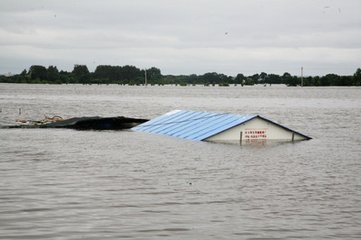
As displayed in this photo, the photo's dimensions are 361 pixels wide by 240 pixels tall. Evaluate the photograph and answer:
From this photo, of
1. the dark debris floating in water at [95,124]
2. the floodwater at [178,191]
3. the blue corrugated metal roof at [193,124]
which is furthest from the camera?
the dark debris floating in water at [95,124]

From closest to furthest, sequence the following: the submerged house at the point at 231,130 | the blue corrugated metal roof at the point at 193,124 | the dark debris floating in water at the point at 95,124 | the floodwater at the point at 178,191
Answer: the floodwater at the point at 178,191 < the submerged house at the point at 231,130 < the blue corrugated metal roof at the point at 193,124 < the dark debris floating in water at the point at 95,124

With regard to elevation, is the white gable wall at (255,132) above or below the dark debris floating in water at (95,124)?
above

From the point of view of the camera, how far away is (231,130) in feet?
117

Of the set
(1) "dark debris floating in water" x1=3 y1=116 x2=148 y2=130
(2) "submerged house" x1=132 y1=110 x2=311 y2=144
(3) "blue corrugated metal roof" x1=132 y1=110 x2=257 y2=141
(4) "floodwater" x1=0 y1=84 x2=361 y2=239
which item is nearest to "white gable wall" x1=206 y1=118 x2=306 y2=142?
(2) "submerged house" x1=132 y1=110 x2=311 y2=144

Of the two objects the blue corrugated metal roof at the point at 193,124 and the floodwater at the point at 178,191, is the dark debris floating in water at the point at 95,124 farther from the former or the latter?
the floodwater at the point at 178,191

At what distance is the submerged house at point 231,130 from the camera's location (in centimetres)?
3566

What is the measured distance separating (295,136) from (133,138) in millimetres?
9678

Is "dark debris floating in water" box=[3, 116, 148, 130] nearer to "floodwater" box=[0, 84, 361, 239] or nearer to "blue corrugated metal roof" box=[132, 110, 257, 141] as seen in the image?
"blue corrugated metal roof" box=[132, 110, 257, 141]

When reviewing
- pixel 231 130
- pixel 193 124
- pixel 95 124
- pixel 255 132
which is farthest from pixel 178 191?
pixel 95 124

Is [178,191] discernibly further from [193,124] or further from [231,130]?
[193,124]

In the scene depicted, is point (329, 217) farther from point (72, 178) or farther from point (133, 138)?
point (133, 138)

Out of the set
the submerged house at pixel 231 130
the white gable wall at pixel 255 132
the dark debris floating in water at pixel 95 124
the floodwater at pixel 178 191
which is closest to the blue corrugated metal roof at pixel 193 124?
the submerged house at pixel 231 130

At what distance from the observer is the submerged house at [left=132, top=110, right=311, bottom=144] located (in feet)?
117

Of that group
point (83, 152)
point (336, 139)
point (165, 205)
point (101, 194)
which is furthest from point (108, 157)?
point (336, 139)
